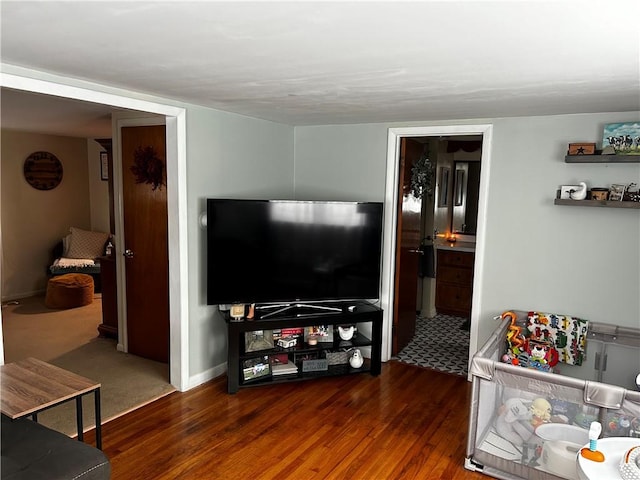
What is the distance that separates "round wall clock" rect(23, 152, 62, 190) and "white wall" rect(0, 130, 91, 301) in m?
0.05

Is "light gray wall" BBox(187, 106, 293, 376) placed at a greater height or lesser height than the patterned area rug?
greater

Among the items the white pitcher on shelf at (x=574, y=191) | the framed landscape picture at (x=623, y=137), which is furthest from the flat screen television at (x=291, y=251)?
the framed landscape picture at (x=623, y=137)

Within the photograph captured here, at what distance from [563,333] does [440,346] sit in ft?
5.21

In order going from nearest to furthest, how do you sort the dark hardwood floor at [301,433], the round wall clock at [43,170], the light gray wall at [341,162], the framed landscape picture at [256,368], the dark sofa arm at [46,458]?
1. the dark sofa arm at [46,458]
2. the dark hardwood floor at [301,433]
3. the framed landscape picture at [256,368]
4. the light gray wall at [341,162]
5. the round wall clock at [43,170]

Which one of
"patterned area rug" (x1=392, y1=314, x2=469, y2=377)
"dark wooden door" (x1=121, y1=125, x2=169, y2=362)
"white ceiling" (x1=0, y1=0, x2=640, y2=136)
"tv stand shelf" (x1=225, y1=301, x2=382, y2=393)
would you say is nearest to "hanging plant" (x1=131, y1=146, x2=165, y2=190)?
"dark wooden door" (x1=121, y1=125, x2=169, y2=362)

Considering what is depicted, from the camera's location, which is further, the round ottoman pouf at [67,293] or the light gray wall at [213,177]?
the round ottoman pouf at [67,293]

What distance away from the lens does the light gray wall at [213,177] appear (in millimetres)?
3734

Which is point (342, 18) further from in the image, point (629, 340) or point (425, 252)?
point (425, 252)

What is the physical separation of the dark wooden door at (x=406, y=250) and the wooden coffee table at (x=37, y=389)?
286cm

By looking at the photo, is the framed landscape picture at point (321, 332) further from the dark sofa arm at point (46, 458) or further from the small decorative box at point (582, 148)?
the small decorative box at point (582, 148)

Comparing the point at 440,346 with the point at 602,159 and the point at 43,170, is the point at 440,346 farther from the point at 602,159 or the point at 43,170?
the point at 43,170

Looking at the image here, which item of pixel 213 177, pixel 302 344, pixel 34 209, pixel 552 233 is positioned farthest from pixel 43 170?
pixel 552 233

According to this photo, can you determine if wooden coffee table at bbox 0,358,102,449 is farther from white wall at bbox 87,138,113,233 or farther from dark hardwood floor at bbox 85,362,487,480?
white wall at bbox 87,138,113,233

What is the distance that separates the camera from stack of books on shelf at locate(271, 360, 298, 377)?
3.96 meters
